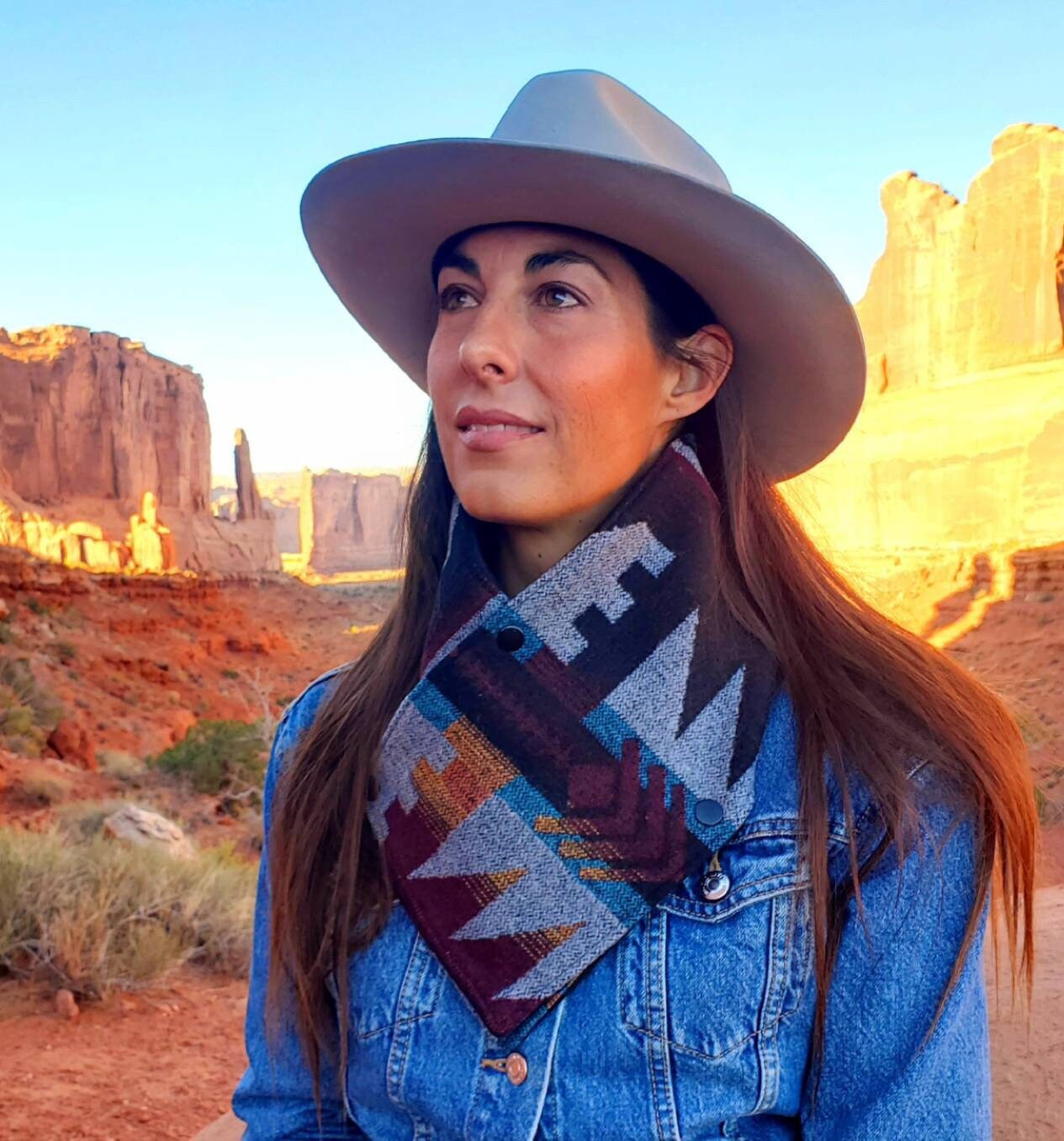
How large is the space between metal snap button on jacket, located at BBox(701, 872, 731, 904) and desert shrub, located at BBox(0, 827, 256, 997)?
4.00 m

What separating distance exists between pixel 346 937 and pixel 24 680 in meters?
13.3

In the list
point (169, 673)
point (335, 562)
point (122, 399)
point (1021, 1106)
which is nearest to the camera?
point (1021, 1106)

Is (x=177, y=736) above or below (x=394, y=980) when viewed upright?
below

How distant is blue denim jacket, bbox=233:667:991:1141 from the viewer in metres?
1.04

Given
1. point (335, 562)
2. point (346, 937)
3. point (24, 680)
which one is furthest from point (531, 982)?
point (335, 562)

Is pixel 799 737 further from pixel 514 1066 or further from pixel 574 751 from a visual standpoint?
pixel 514 1066

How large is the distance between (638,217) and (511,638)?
24.2 inches

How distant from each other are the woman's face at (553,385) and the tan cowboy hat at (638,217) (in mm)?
64

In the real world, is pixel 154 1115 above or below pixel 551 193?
below

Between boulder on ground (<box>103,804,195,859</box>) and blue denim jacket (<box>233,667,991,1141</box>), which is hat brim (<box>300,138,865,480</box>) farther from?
boulder on ground (<box>103,804,195,859</box>)

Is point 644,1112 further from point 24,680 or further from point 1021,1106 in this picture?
point 24,680

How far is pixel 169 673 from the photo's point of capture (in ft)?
60.8

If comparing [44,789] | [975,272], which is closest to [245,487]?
[975,272]

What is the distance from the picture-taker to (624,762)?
1.16 m
